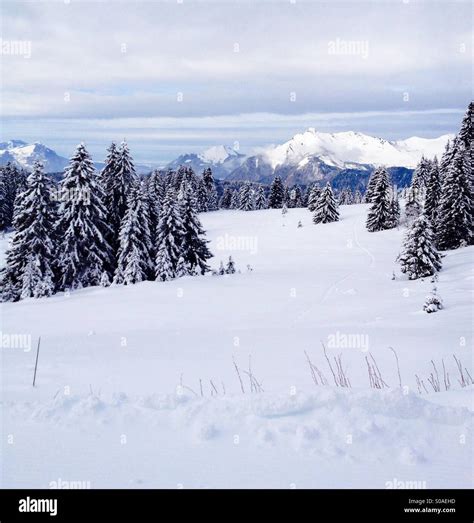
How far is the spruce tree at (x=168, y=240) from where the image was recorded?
27.5m

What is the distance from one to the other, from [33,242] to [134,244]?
238 inches

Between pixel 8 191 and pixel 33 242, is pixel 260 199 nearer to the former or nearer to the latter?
pixel 8 191

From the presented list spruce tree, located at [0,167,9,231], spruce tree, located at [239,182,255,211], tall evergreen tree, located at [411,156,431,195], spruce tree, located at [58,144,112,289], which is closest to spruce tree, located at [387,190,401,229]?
tall evergreen tree, located at [411,156,431,195]

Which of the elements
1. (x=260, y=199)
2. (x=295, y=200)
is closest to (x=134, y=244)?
(x=260, y=199)

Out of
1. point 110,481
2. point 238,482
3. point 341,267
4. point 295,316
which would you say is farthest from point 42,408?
point 341,267

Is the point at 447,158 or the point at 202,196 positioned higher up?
the point at 447,158

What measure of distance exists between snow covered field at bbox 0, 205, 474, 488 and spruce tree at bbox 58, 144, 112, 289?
153 inches

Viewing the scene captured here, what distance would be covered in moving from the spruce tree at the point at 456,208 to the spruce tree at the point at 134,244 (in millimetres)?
25693

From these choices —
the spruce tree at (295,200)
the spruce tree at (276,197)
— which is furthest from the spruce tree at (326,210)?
the spruce tree at (295,200)

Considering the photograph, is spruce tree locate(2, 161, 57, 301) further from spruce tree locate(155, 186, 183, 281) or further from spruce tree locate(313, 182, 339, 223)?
spruce tree locate(313, 182, 339, 223)

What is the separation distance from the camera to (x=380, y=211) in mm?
51406

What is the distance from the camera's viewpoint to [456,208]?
35562 millimetres

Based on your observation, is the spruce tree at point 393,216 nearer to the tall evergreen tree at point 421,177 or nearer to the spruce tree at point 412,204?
the spruce tree at point 412,204
